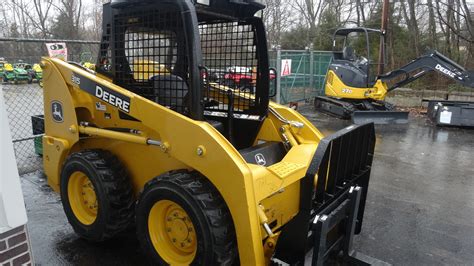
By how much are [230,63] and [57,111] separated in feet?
5.82

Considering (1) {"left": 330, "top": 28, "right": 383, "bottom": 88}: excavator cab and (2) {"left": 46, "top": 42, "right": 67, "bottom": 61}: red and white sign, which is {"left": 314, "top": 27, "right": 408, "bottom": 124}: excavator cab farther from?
(2) {"left": 46, "top": 42, "right": 67, "bottom": 61}: red and white sign

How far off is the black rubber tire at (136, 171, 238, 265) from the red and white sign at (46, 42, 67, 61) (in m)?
3.07

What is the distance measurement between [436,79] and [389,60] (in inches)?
131

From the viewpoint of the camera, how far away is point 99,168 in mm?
3367

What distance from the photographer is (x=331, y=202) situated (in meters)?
2.98

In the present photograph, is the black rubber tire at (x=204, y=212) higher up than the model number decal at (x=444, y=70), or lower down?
lower down

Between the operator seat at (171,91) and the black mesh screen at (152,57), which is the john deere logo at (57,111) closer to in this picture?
the black mesh screen at (152,57)

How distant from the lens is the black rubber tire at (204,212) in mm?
2604

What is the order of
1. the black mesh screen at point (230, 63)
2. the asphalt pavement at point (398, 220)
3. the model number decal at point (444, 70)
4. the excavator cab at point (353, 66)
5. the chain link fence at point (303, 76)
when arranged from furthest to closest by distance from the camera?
1. the chain link fence at point (303, 76)
2. the excavator cab at point (353, 66)
3. the model number decal at point (444, 70)
4. the black mesh screen at point (230, 63)
5. the asphalt pavement at point (398, 220)

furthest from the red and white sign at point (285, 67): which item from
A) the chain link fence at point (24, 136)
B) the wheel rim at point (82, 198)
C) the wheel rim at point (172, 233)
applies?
the wheel rim at point (172, 233)

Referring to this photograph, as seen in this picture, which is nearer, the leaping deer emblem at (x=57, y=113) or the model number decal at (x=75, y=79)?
the model number decal at (x=75, y=79)

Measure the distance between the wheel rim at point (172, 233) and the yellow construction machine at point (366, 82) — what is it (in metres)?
8.03

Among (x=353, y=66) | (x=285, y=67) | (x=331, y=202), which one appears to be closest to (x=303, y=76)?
(x=353, y=66)

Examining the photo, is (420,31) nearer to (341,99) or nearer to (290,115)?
(341,99)
